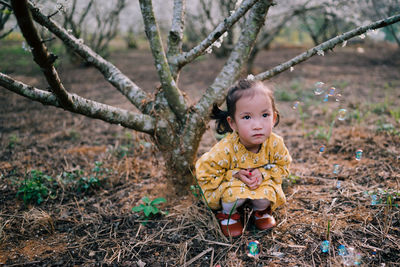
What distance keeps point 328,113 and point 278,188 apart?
3.07m

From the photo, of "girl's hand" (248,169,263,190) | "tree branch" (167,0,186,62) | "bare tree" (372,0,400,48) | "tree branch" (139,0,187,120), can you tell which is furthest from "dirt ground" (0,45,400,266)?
"bare tree" (372,0,400,48)

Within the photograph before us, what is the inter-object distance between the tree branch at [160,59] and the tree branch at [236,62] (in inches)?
7.0

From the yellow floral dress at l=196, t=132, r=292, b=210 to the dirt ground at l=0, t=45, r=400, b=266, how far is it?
0.22 metres

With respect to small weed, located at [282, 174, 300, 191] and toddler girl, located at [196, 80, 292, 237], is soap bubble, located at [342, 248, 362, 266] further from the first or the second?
small weed, located at [282, 174, 300, 191]

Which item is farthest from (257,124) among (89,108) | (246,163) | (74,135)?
(74,135)

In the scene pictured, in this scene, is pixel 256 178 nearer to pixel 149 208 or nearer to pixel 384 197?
pixel 149 208

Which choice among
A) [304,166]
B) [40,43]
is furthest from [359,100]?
[40,43]

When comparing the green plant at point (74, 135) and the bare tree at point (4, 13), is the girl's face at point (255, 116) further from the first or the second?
the green plant at point (74, 135)

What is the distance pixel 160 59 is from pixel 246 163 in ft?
3.20

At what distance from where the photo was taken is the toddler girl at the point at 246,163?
181 centimetres

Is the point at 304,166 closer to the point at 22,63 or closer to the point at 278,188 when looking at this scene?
the point at 278,188

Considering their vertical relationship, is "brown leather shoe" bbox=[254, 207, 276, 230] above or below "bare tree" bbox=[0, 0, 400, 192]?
below

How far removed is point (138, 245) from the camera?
1.89 meters

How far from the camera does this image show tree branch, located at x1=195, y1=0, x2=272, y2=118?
2209mm
